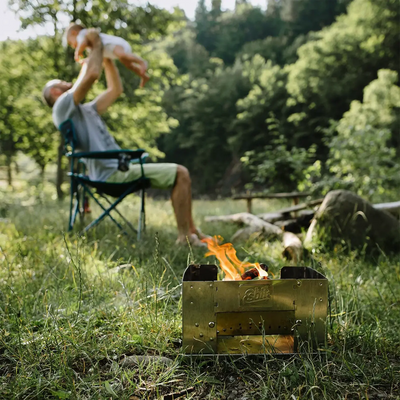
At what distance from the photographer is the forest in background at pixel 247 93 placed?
26.6ft

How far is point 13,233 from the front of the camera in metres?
3.38

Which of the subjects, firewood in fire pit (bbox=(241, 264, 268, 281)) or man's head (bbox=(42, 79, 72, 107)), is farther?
man's head (bbox=(42, 79, 72, 107))

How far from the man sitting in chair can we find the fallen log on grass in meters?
0.57

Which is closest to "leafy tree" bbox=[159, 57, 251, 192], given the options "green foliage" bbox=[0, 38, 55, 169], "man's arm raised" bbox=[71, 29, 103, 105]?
"green foliage" bbox=[0, 38, 55, 169]

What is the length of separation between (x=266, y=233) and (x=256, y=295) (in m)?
2.41

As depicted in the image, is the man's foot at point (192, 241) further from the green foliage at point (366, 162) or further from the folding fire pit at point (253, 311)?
the green foliage at point (366, 162)

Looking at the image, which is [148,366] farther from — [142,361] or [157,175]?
[157,175]

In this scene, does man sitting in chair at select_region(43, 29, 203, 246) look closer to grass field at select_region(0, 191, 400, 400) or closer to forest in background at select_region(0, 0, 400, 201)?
grass field at select_region(0, 191, 400, 400)

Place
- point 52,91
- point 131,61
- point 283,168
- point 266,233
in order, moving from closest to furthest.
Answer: point 131,61
point 52,91
point 266,233
point 283,168

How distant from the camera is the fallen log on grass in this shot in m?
2.76

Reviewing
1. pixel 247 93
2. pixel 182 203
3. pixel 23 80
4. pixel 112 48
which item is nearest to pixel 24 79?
pixel 23 80

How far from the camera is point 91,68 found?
3.18 m

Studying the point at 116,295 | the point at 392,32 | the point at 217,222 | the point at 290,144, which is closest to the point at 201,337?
the point at 116,295

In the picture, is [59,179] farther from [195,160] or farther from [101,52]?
[195,160]
